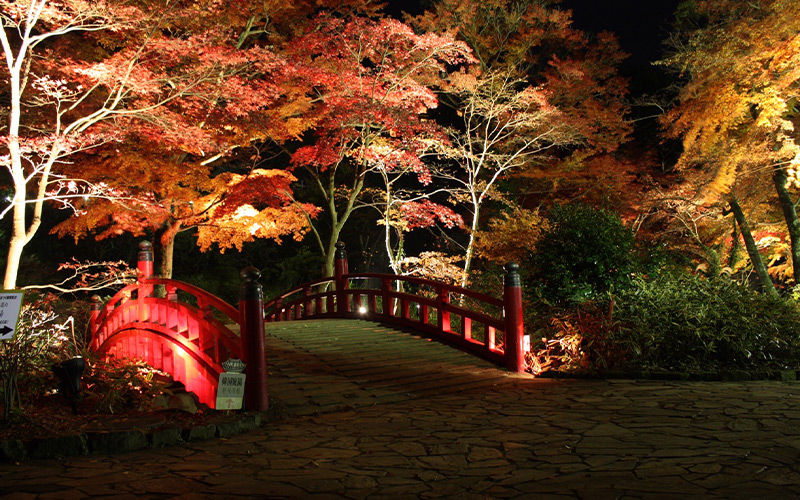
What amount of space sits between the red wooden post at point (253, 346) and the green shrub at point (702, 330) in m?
5.36

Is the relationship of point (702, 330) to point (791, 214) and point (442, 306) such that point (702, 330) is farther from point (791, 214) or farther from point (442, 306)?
point (791, 214)

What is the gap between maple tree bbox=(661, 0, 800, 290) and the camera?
12.6 meters

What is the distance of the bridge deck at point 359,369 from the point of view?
7.80m

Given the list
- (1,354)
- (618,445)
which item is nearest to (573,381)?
(618,445)

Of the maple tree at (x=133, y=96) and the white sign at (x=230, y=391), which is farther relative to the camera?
the maple tree at (x=133, y=96)

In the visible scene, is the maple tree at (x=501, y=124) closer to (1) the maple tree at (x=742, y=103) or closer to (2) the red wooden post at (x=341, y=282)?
(1) the maple tree at (x=742, y=103)

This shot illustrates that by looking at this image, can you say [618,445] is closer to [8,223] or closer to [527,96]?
[527,96]

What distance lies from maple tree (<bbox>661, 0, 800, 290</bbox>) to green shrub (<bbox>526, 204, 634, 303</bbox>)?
17.7ft

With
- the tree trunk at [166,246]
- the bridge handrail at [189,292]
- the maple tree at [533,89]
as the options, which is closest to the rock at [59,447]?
the bridge handrail at [189,292]

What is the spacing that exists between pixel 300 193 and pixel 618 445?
18.5 m

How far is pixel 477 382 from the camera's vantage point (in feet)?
28.9

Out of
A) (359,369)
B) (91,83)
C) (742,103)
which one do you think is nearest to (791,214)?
(742,103)

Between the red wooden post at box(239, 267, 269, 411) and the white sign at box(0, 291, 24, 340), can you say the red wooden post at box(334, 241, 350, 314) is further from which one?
the white sign at box(0, 291, 24, 340)

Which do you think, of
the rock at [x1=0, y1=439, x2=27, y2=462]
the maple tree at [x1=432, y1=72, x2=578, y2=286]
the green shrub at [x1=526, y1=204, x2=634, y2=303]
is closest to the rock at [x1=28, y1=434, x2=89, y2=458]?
the rock at [x1=0, y1=439, x2=27, y2=462]
